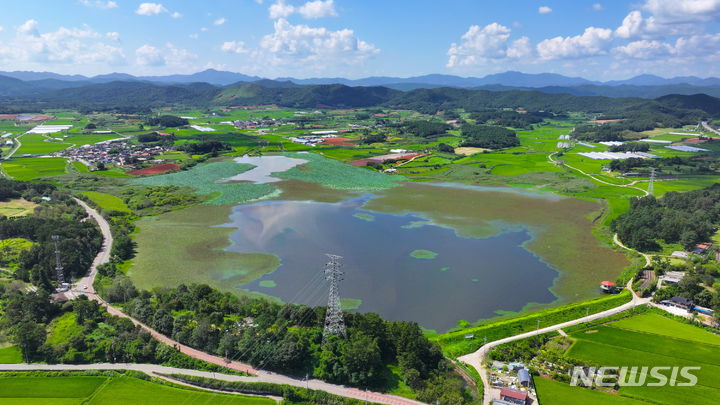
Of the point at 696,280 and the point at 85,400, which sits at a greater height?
the point at 696,280

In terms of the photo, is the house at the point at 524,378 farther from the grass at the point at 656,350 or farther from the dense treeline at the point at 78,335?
the dense treeline at the point at 78,335

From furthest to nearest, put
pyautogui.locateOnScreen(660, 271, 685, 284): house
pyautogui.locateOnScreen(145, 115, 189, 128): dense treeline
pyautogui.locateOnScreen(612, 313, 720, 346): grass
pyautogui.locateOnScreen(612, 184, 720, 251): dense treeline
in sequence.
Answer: pyautogui.locateOnScreen(145, 115, 189, 128): dense treeline → pyautogui.locateOnScreen(612, 184, 720, 251): dense treeline → pyautogui.locateOnScreen(660, 271, 685, 284): house → pyautogui.locateOnScreen(612, 313, 720, 346): grass

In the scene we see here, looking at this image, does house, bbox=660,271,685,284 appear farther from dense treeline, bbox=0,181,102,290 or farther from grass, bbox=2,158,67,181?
grass, bbox=2,158,67,181

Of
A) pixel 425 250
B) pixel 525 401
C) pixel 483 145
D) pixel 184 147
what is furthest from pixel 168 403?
pixel 483 145

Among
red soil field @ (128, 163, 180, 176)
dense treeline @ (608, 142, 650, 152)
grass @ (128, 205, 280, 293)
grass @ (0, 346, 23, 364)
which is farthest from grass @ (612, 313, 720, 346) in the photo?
dense treeline @ (608, 142, 650, 152)

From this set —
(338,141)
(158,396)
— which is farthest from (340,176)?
(158,396)

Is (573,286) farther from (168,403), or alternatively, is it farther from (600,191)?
(600,191)
